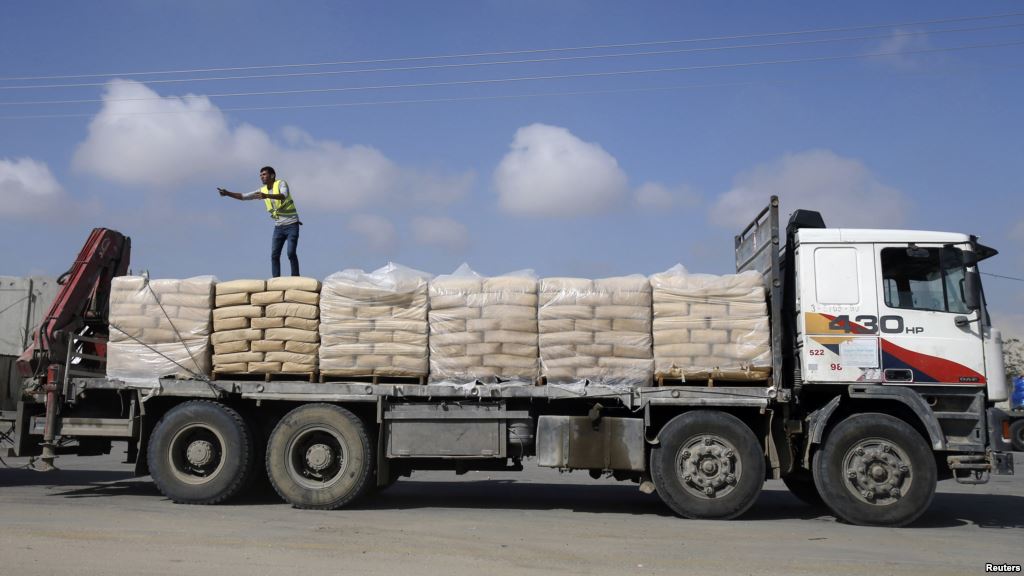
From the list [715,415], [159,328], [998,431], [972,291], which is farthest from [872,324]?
[159,328]

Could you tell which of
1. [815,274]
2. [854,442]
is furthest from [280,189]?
[854,442]

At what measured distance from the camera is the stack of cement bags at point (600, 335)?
29.3ft

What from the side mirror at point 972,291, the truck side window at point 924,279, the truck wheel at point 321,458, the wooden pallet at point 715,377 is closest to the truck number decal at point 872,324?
the truck side window at point 924,279

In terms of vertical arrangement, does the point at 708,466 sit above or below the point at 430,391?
below

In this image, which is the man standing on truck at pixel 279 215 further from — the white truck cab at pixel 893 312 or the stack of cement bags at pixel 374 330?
the white truck cab at pixel 893 312

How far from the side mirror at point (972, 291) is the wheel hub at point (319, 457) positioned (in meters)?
7.14

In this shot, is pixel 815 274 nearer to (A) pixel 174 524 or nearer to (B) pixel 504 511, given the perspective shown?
(B) pixel 504 511

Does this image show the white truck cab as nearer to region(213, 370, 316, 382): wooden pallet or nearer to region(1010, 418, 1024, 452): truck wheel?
region(213, 370, 316, 382): wooden pallet

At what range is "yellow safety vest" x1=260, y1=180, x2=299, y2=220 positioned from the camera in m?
10.7

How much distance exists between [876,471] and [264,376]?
6.88 metres

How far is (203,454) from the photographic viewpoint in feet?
30.4

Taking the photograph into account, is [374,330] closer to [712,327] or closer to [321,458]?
[321,458]

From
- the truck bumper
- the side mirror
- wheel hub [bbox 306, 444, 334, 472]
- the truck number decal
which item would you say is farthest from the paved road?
the side mirror

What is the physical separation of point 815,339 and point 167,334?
24.2ft
